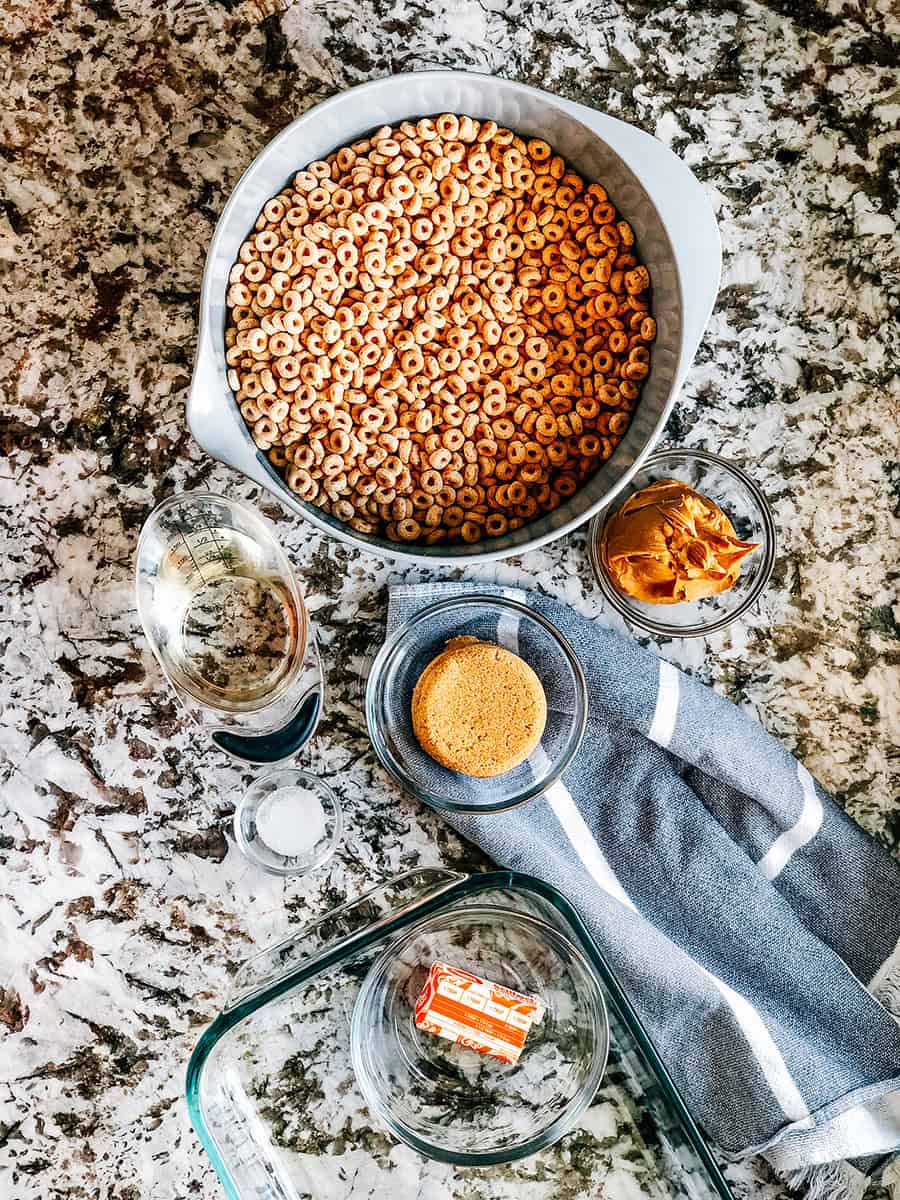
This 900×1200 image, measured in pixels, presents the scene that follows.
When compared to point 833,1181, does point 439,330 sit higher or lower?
higher

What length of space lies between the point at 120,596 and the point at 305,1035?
432 millimetres

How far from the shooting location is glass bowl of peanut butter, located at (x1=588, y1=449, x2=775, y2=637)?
0.96 meters

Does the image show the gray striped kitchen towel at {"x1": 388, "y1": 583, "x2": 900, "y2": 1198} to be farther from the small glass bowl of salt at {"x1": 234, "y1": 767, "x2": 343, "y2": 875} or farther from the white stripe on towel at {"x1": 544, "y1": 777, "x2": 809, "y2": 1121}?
the small glass bowl of salt at {"x1": 234, "y1": 767, "x2": 343, "y2": 875}

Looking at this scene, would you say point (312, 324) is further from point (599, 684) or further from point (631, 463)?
point (599, 684)

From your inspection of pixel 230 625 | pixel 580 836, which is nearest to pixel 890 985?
pixel 580 836

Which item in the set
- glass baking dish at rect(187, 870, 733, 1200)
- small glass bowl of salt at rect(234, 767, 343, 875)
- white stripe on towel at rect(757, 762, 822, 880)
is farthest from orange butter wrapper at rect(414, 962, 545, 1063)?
white stripe on towel at rect(757, 762, 822, 880)

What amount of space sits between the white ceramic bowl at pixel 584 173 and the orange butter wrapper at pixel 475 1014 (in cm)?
36

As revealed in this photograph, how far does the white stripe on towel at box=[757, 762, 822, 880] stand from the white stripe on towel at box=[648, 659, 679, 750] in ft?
0.44

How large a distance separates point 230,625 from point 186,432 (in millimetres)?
185

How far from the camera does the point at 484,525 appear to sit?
3.30 feet

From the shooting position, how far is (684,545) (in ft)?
3.15

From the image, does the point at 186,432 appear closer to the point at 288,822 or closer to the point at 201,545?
the point at 201,545

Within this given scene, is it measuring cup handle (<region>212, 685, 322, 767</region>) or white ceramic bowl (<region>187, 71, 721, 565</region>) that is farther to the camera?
measuring cup handle (<region>212, 685, 322, 767</region>)

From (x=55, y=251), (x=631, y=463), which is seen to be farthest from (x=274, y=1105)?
(x=55, y=251)
